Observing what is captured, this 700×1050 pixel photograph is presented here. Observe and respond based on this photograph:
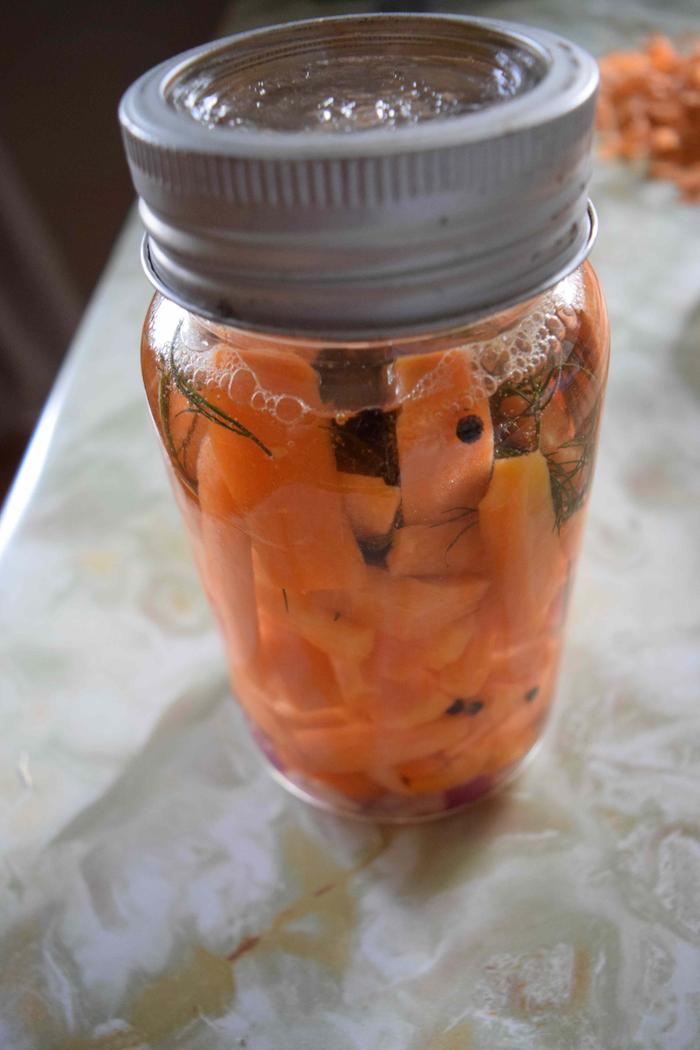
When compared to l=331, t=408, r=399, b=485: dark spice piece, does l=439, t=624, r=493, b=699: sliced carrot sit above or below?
below

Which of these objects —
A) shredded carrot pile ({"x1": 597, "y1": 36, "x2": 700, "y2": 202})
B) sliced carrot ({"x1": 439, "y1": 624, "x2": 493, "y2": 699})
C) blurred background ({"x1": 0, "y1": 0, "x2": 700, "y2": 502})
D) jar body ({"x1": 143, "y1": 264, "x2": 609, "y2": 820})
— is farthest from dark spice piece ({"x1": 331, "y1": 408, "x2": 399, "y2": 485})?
blurred background ({"x1": 0, "y1": 0, "x2": 700, "y2": 502})

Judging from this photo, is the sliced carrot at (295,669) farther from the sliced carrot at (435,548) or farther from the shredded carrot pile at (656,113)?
the shredded carrot pile at (656,113)

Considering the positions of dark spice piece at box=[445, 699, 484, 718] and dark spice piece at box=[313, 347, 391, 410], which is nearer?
dark spice piece at box=[313, 347, 391, 410]

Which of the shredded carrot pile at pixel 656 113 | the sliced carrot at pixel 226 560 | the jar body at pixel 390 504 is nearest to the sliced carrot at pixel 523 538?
the jar body at pixel 390 504

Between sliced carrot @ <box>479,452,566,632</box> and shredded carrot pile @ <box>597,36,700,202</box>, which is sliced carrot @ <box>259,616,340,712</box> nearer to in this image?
sliced carrot @ <box>479,452,566,632</box>

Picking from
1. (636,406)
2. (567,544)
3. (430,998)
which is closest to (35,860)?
(430,998)

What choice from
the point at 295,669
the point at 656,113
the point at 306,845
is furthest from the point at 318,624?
the point at 656,113
